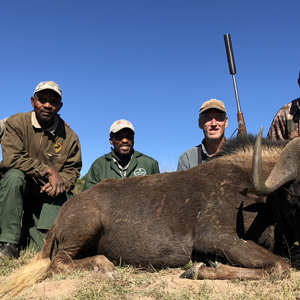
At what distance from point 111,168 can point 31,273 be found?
10.3ft

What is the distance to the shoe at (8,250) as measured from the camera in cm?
483

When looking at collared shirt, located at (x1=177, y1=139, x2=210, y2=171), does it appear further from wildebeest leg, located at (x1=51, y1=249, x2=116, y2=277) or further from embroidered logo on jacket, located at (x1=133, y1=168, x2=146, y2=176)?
wildebeest leg, located at (x1=51, y1=249, x2=116, y2=277)

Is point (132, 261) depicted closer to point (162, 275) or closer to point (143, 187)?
point (162, 275)

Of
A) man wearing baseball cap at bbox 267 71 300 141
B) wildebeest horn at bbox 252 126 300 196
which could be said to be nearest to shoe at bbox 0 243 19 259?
wildebeest horn at bbox 252 126 300 196

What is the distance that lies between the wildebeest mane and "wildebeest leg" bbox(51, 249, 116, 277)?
2049 millimetres

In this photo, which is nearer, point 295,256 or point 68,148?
point 295,256

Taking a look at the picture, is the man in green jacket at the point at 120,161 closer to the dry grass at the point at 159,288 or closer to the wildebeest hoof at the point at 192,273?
the dry grass at the point at 159,288

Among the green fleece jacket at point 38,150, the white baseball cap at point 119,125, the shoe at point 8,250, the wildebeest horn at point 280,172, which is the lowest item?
the shoe at point 8,250

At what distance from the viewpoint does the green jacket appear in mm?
6617

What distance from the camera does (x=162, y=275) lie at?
3.69m

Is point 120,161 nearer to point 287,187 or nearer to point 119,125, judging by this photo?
point 119,125

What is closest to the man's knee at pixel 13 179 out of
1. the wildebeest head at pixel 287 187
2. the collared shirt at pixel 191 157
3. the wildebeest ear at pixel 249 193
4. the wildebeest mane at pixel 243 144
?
the collared shirt at pixel 191 157

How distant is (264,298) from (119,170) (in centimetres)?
449

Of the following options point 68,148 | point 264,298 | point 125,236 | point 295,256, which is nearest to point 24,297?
point 125,236
